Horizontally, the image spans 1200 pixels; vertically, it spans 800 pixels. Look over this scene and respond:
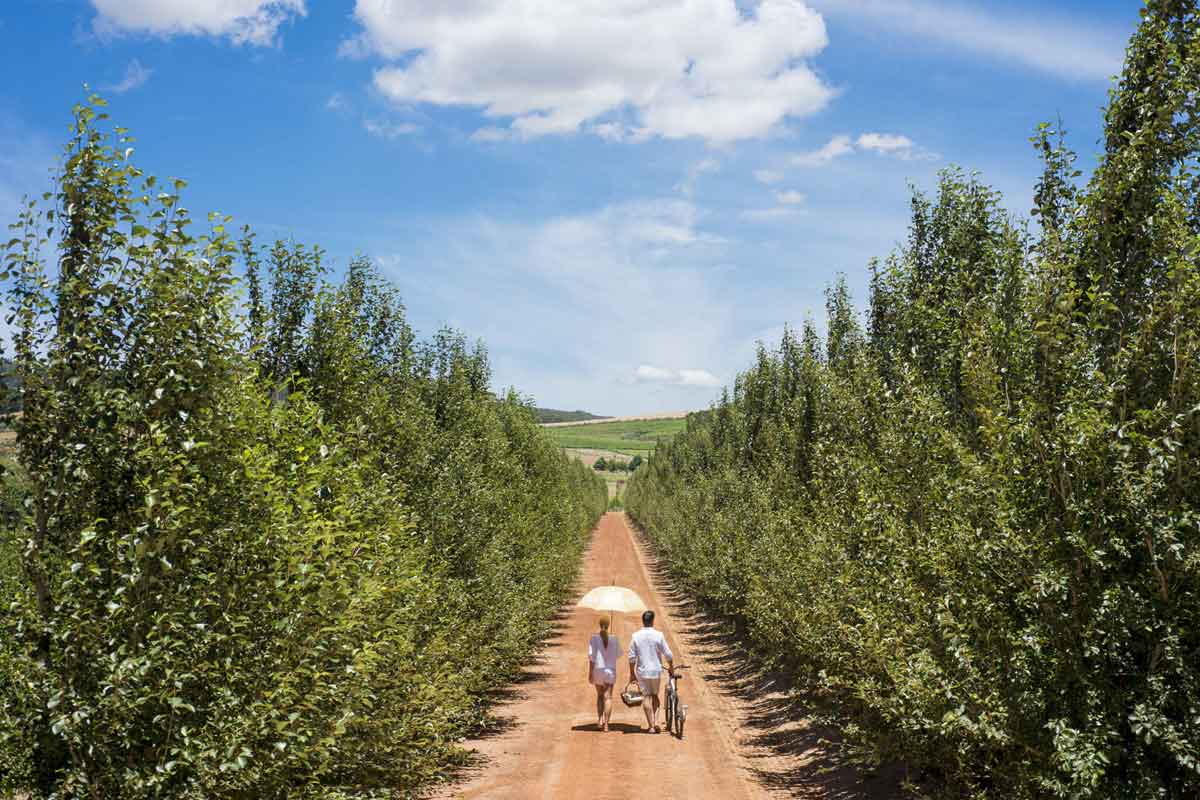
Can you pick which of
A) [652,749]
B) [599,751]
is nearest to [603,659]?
[599,751]

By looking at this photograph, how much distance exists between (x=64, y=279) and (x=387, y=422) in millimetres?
10529

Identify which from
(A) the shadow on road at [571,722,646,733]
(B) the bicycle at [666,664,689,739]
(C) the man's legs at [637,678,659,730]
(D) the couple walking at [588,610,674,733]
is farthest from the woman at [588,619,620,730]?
(B) the bicycle at [666,664,689,739]

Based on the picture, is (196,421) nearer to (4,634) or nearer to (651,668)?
(4,634)

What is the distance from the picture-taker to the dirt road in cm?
1482

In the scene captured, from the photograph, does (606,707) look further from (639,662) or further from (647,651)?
(647,651)

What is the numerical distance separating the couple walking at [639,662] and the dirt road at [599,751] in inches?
28.0

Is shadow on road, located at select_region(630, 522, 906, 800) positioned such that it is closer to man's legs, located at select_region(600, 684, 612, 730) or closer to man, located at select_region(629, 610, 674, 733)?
man, located at select_region(629, 610, 674, 733)

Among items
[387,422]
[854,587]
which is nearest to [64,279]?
[387,422]

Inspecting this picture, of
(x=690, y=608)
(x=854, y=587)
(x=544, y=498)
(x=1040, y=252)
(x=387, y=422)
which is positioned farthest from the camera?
(x=690, y=608)

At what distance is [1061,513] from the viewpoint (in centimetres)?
808

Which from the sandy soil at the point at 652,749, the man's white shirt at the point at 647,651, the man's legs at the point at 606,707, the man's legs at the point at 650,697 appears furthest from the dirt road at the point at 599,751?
the man's white shirt at the point at 647,651

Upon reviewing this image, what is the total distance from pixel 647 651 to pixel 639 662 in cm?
40

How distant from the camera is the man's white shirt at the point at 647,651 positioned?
58.5ft

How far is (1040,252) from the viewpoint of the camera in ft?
33.8
